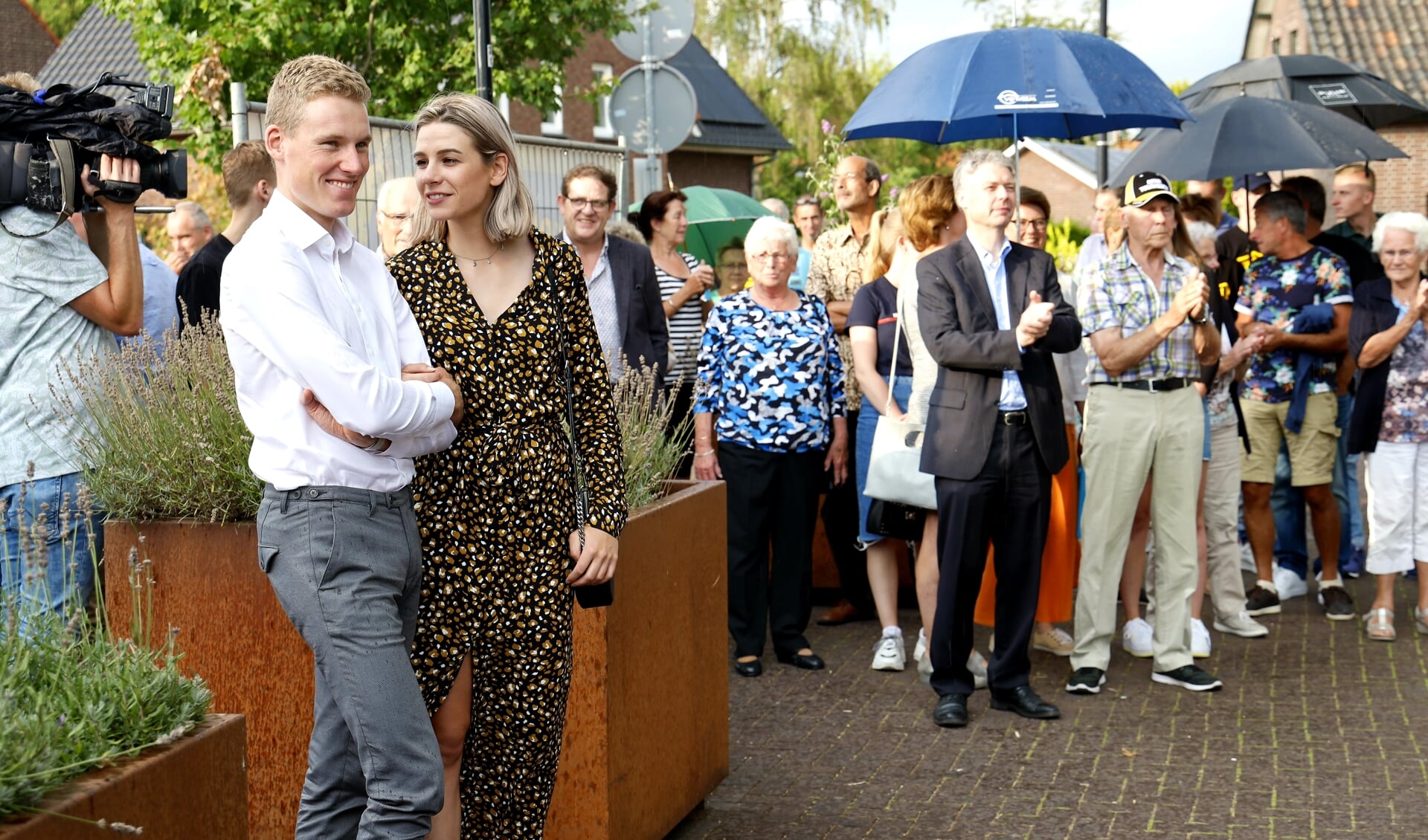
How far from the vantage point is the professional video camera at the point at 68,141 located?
4367 mm

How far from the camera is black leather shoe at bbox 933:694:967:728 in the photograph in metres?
6.41

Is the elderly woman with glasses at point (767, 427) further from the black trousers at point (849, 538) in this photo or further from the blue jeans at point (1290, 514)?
the blue jeans at point (1290, 514)

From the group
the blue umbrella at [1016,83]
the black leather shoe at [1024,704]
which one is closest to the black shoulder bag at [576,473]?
the black leather shoe at [1024,704]

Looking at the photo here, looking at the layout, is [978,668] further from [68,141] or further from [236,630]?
[68,141]

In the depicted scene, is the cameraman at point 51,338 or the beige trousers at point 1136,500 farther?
the beige trousers at point 1136,500

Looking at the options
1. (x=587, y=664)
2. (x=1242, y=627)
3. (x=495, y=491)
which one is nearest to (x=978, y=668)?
(x=1242, y=627)

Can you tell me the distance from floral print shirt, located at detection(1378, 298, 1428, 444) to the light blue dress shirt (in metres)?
2.85

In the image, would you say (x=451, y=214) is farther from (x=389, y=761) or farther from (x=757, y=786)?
(x=757, y=786)

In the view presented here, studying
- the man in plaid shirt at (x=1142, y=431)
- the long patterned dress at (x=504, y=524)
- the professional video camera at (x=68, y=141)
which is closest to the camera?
the long patterned dress at (x=504, y=524)

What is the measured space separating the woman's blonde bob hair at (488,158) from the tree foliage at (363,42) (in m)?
15.7

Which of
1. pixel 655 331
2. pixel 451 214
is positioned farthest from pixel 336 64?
pixel 655 331

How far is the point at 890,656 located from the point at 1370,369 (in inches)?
123

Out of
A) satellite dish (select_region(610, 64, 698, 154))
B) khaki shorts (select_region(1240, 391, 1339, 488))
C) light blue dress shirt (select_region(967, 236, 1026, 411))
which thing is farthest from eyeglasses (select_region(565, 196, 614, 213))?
khaki shorts (select_region(1240, 391, 1339, 488))

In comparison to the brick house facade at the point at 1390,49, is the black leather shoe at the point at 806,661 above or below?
below
